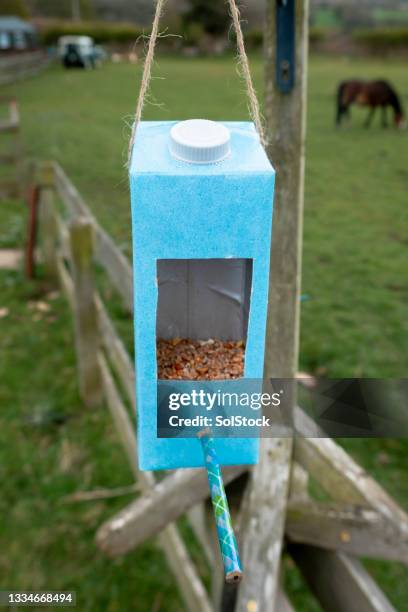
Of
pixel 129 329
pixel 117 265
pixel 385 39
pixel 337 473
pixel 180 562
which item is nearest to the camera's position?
pixel 337 473

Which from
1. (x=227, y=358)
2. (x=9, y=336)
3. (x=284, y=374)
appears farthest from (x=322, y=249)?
(x=227, y=358)

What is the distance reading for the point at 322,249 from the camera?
5.66 m

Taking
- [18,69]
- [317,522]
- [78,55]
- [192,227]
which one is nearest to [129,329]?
[317,522]

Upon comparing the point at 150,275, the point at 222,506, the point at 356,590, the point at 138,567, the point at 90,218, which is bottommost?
the point at 138,567

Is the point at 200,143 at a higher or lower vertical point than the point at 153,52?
lower

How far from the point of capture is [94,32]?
39.5m

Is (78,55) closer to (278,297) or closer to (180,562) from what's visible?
(180,562)

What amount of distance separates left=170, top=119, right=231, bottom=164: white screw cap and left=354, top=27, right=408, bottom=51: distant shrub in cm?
3444

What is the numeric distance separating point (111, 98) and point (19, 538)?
624 inches

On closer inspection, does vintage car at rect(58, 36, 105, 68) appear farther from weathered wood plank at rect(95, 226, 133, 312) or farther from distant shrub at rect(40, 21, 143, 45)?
weathered wood plank at rect(95, 226, 133, 312)

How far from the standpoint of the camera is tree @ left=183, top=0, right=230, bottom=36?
107 feet

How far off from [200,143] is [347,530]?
1208 millimetres

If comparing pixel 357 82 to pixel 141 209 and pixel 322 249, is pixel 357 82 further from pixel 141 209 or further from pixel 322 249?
pixel 141 209

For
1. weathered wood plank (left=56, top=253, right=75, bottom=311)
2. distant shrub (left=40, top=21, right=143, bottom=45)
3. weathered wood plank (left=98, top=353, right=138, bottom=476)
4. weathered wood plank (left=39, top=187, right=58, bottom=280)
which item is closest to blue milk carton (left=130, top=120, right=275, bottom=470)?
weathered wood plank (left=98, top=353, right=138, bottom=476)
